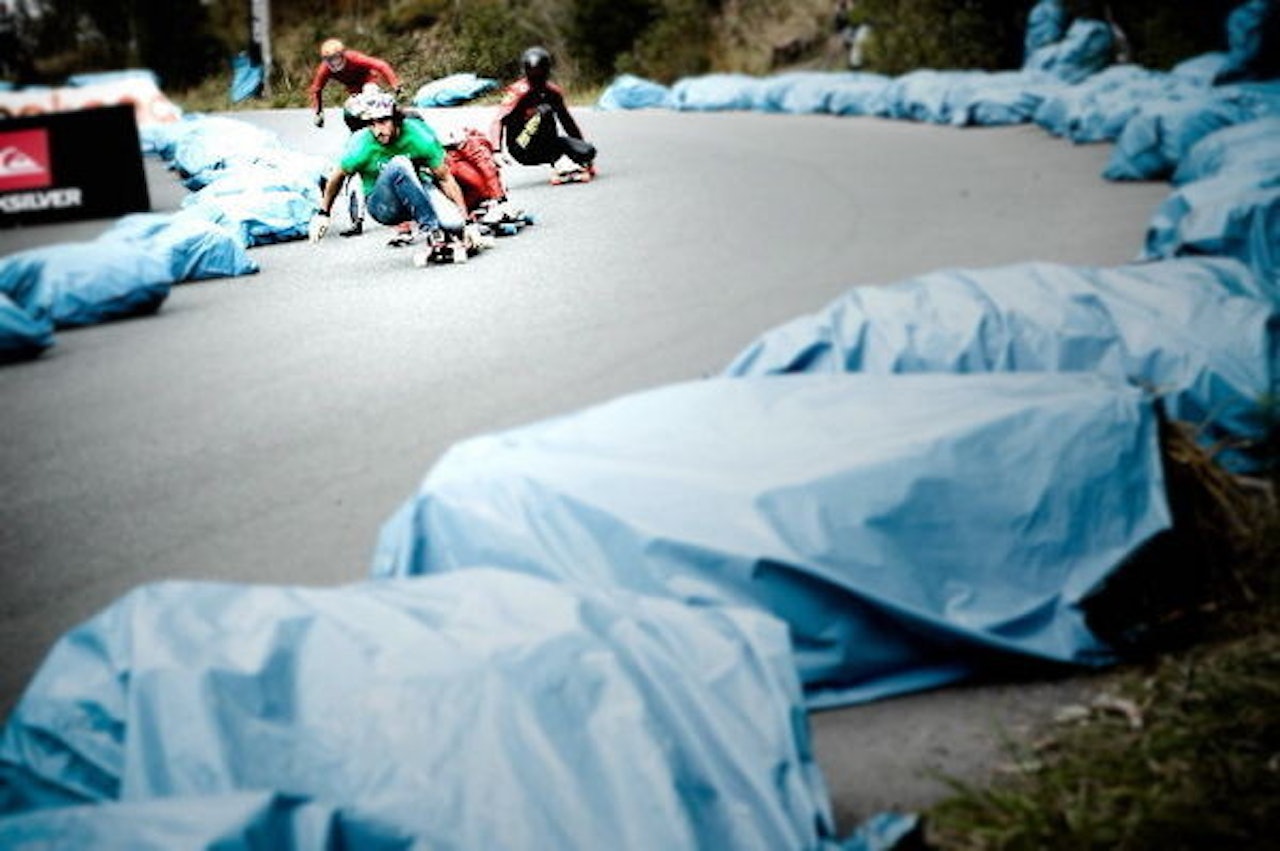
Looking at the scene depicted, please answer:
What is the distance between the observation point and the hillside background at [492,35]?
1912 mm

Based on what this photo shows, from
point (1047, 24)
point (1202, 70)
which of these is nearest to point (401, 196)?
point (1202, 70)

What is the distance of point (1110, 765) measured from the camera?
1.63m

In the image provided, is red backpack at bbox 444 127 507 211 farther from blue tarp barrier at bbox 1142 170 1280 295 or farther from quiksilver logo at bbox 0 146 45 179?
quiksilver logo at bbox 0 146 45 179

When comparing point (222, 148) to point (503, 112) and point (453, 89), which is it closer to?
point (453, 89)

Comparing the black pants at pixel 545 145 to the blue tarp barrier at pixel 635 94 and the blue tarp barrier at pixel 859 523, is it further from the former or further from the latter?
the blue tarp barrier at pixel 859 523

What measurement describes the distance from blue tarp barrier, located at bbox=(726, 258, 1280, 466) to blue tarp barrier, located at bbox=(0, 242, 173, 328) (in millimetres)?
2889

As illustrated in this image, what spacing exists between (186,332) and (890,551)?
3.30 metres

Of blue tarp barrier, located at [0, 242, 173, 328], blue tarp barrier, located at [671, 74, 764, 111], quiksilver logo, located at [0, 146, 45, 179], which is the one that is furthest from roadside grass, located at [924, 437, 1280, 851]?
blue tarp barrier, located at [671, 74, 764, 111]

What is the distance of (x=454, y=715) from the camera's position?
4.33 ft

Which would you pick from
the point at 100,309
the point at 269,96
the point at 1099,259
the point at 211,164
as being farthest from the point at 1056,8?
the point at 269,96

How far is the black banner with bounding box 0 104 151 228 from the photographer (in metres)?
1.88

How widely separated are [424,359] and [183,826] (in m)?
2.80

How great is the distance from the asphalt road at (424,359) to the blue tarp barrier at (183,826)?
0.84 meters

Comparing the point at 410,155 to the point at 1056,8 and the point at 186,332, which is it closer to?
the point at 186,332
